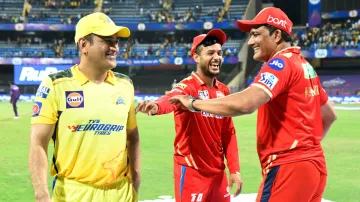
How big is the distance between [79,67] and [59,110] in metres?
0.40

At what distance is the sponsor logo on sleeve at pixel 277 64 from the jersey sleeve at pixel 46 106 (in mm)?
1605

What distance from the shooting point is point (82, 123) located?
3.36 metres

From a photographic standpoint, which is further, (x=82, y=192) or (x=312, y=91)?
(x=312, y=91)

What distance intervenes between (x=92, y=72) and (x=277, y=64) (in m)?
1.37

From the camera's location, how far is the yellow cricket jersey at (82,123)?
3307 millimetres

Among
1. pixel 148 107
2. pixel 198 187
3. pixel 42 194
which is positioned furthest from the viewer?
pixel 198 187

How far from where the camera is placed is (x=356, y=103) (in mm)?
39812

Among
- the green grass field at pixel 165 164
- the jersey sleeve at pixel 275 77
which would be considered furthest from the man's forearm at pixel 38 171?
the green grass field at pixel 165 164

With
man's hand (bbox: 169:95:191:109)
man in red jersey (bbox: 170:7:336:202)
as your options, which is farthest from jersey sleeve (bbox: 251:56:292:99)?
man's hand (bbox: 169:95:191:109)

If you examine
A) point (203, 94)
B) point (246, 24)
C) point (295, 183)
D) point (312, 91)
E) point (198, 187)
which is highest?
point (246, 24)

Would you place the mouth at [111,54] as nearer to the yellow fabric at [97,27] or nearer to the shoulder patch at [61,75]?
the yellow fabric at [97,27]

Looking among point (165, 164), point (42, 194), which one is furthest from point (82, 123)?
point (165, 164)

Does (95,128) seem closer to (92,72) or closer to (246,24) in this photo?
(92,72)

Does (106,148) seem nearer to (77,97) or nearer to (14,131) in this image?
(77,97)
